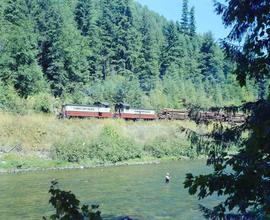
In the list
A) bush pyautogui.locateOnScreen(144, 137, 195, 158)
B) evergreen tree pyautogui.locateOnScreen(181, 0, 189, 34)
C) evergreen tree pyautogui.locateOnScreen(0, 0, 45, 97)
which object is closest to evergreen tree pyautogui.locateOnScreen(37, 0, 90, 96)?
evergreen tree pyautogui.locateOnScreen(0, 0, 45, 97)

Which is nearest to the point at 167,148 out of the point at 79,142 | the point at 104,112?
the point at 104,112

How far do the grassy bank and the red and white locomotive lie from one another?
2.18m

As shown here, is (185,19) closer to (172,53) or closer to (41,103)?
(172,53)

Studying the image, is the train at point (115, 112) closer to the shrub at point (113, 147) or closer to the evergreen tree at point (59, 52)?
the shrub at point (113, 147)

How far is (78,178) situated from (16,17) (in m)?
43.3

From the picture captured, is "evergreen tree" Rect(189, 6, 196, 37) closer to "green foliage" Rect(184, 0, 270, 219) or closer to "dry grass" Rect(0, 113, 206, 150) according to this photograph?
"dry grass" Rect(0, 113, 206, 150)

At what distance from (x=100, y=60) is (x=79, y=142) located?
43830 millimetres

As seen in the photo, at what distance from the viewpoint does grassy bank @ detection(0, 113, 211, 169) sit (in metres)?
43.6

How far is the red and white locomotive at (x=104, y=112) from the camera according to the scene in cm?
5769

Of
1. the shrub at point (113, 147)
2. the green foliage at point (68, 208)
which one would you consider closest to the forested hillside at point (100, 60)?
the shrub at point (113, 147)

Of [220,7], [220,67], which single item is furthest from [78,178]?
[220,67]

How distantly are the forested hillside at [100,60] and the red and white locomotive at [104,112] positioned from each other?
3462 mm

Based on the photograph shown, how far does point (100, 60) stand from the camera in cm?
8881

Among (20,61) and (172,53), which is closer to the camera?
(20,61)
